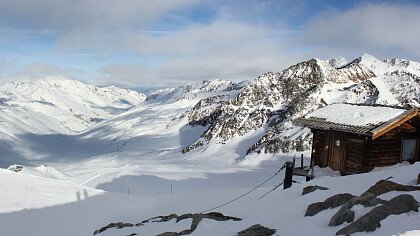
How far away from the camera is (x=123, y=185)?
147 feet

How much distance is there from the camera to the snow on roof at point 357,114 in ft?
70.0

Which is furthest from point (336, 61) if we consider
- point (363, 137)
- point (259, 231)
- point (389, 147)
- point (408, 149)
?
point (259, 231)

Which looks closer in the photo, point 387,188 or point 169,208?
point 387,188

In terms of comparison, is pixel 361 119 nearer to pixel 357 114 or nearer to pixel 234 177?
pixel 357 114

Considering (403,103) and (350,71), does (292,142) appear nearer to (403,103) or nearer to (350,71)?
(403,103)

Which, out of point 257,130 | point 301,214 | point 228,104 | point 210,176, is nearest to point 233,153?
point 257,130

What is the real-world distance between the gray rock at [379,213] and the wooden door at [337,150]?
13724mm

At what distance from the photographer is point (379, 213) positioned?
911cm

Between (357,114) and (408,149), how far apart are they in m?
4.32

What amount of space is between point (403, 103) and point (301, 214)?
49271 millimetres

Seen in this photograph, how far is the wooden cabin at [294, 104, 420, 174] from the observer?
21.4 m

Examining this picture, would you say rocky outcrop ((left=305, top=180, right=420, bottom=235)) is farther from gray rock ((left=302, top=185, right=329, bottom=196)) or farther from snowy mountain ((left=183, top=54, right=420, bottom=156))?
snowy mountain ((left=183, top=54, right=420, bottom=156))

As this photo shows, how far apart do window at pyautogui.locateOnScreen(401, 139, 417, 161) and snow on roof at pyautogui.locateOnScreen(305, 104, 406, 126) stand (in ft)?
8.47

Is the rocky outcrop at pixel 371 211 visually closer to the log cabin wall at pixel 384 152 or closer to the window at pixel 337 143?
the log cabin wall at pixel 384 152
